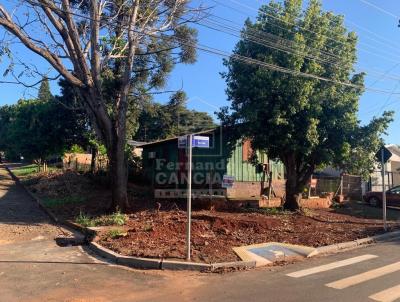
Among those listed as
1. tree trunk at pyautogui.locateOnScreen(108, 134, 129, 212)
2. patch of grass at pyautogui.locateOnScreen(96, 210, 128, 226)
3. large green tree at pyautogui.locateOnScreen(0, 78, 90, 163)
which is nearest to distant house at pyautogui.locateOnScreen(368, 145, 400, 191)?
tree trunk at pyautogui.locateOnScreen(108, 134, 129, 212)

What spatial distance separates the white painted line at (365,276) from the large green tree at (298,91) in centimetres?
750

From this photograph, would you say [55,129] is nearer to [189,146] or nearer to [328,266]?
[189,146]

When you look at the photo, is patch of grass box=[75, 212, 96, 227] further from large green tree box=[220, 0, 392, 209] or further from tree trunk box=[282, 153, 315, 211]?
tree trunk box=[282, 153, 315, 211]

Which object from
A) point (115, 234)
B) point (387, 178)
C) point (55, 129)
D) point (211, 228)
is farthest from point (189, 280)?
point (387, 178)

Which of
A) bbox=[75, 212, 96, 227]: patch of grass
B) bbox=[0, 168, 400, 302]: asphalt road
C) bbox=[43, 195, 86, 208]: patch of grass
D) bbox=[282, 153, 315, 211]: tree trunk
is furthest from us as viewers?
bbox=[43, 195, 86, 208]: patch of grass

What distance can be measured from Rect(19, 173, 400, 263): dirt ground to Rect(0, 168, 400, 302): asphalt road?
1054mm

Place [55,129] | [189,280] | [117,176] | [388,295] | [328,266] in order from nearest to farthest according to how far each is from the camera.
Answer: [388,295] → [189,280] → [328,266] → [117,176] → [55,129]

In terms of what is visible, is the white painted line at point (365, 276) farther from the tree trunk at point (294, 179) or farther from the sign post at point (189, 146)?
the tree trunk at point (294, 179)

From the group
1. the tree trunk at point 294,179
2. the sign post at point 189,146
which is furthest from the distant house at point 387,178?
the sign post at point 189,146

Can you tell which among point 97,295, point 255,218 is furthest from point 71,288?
point 255,218

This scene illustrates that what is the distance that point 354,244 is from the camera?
1217 cm

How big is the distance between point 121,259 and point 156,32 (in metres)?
11.8

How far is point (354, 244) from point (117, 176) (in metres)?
8.56

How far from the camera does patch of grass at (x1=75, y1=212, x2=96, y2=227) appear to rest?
1323 cm
